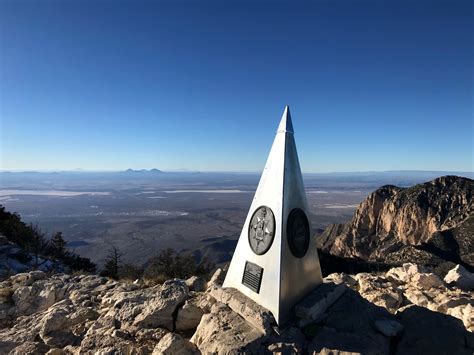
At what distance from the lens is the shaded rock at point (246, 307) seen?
5.35m

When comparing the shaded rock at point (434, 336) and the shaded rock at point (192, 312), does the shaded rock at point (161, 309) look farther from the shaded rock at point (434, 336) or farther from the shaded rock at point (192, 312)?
the shaded rock at point (434, 336)

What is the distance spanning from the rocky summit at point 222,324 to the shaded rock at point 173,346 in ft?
0.06

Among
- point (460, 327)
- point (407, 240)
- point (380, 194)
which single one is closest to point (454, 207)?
point (407, 240)

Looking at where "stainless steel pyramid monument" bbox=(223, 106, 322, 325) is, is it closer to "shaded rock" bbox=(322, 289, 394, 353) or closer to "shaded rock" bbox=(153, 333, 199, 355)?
"shaded rock" bbox=(322, 289, 394, 353)

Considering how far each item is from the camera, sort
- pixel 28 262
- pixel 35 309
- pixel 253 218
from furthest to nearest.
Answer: pixel 28 262 < pixel 35 309 < pixel 253 218

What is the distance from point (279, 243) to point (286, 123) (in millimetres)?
2865

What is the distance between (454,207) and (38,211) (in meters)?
138

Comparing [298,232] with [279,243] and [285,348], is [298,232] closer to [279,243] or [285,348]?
[279,243]

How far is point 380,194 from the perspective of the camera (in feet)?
233

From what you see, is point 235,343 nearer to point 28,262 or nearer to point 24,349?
point 24,349

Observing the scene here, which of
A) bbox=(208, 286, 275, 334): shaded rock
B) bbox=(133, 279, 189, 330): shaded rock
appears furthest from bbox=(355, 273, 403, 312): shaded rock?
bbox=(133, 279, 189, 330): shaded rock

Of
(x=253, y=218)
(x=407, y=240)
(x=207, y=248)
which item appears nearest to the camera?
(x=253, y=218)

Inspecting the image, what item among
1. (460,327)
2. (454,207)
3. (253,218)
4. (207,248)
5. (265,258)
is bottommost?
(207,248)

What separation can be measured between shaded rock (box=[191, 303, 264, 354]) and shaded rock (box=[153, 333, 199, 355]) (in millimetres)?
153
